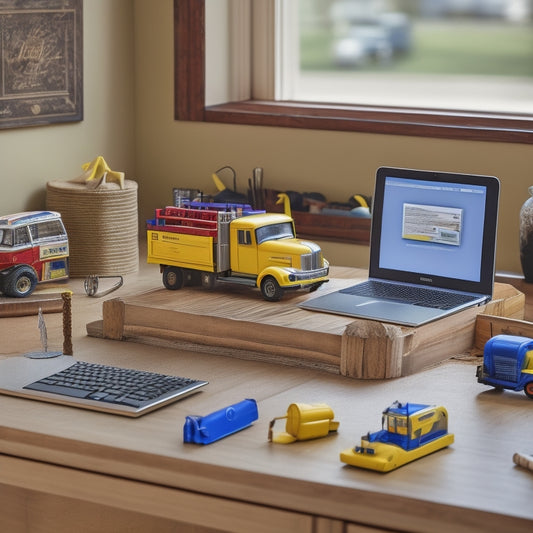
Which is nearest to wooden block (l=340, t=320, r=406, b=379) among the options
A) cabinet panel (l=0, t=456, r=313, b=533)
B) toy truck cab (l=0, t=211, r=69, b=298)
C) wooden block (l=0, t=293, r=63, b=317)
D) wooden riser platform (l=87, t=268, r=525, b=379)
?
wooden riser platform (l=87, t=268, r=525, b=379)

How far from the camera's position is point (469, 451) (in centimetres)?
153

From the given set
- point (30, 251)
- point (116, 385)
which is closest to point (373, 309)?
point (116, 385)

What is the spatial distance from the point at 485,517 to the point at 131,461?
19.6 inches

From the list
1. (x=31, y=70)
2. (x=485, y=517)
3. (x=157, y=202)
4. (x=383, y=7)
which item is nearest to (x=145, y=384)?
(x=485, y=517)

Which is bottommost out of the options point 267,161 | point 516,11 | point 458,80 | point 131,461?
point 131,461

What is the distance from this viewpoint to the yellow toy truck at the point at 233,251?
7.23 feet

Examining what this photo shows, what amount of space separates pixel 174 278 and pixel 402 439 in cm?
90

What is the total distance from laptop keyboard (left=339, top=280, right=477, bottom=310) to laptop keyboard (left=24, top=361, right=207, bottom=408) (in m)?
0.54

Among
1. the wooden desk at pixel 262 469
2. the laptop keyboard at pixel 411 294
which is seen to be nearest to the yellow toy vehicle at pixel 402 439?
the wooden desk at pixel 262 469

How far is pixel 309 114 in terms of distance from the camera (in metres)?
3.00

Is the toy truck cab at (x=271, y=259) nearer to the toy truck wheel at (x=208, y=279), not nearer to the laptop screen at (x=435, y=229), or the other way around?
the toy truck wheel at (x=208, y=279)

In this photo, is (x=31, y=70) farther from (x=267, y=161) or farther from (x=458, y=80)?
(x=458, y=80)

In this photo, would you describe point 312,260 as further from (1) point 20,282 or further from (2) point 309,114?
(2) point 309,114

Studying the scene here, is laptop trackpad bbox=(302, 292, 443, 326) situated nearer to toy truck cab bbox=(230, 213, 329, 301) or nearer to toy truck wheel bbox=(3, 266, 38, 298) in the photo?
toy truck cab bbox=(230, 213, 329, 301)
